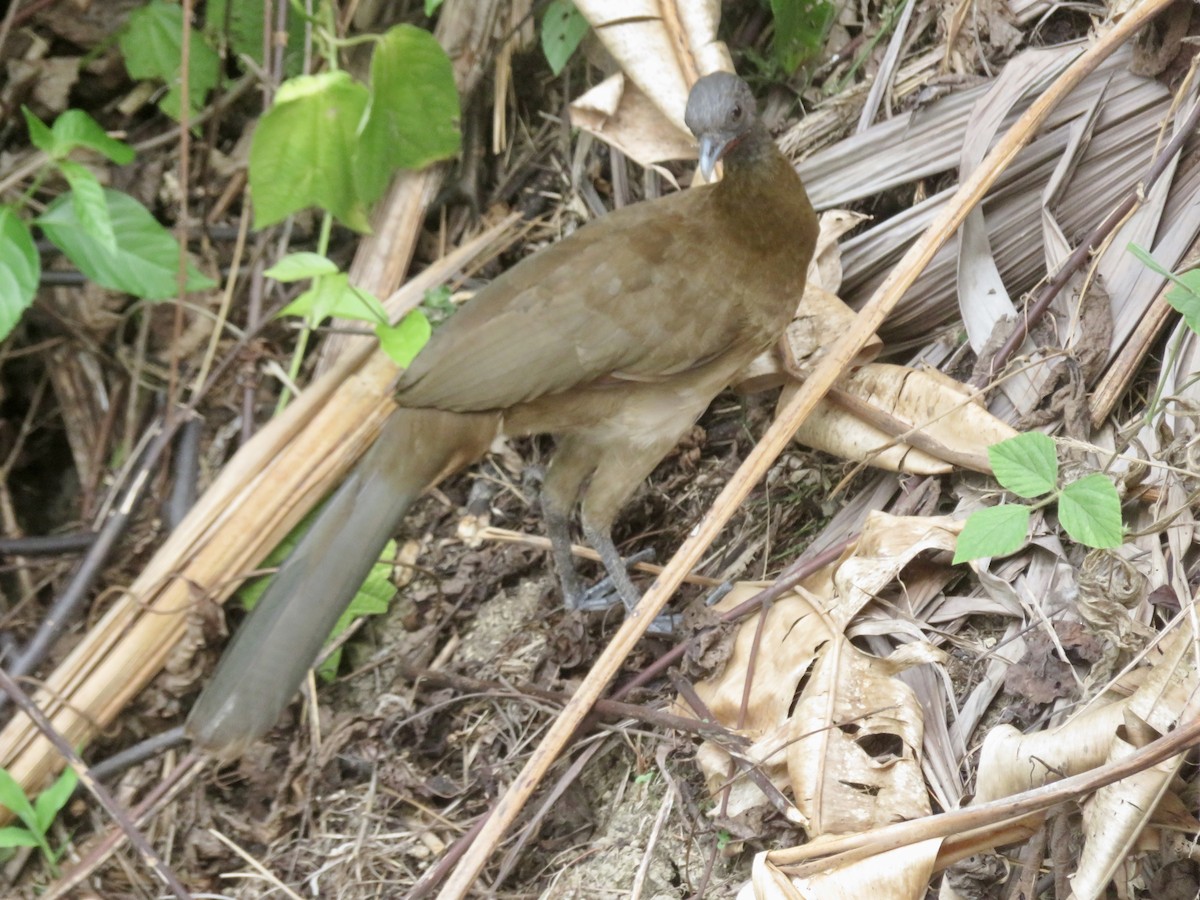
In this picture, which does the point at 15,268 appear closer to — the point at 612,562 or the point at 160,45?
the point at 160,45

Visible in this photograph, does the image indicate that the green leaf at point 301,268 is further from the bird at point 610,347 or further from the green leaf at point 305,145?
the bird at point 610,347

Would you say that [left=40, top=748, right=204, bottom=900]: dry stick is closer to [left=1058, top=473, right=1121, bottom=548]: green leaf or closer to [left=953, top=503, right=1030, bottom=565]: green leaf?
[left=953, top=503, right=1030, bottom=565]: green leaf

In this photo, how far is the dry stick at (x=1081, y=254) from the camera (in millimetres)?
2471

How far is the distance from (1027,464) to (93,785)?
2.18 meters

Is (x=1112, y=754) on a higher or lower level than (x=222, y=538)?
lower

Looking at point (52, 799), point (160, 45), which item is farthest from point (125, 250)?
point (52, 799)

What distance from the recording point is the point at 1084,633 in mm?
2031

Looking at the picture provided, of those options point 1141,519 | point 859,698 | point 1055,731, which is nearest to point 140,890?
point 859,698

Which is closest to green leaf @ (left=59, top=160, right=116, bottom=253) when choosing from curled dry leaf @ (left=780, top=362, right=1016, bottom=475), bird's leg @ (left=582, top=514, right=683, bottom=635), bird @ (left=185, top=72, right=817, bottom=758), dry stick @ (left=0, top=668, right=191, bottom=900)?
bird @ (left=185, top=72, right=817, bottom=758)

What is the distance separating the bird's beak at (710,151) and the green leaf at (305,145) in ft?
3.20

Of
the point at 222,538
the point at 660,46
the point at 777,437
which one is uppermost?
the point at 660,46

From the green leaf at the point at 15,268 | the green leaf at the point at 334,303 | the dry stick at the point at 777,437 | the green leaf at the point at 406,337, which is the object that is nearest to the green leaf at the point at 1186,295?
the dry stick at the point at 777,437

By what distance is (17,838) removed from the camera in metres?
2.88

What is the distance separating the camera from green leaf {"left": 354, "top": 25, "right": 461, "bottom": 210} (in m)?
3.08
